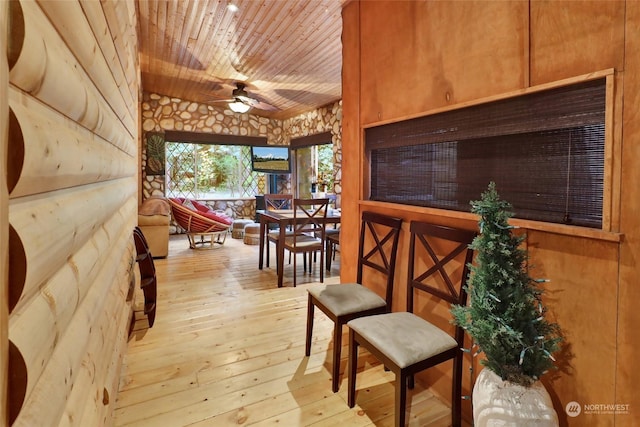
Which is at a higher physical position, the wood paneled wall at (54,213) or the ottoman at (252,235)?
the wood paneled wall at (54,213)

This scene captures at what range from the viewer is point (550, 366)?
1244mm

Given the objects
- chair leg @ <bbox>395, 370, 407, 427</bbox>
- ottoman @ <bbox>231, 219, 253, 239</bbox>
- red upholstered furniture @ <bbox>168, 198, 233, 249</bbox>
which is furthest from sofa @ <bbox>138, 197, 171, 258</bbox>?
chair leg @ <bbox>395, 370, 407, 427</bbox>

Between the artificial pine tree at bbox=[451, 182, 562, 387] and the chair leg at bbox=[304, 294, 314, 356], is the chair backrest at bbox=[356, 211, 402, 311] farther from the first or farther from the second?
the artificial pine tree at bbox=[451, 182, 562, 387]

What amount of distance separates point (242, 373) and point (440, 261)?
4.75 feet

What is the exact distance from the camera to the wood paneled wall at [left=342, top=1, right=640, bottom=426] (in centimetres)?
116

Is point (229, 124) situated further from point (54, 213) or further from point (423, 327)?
point (54, 213)

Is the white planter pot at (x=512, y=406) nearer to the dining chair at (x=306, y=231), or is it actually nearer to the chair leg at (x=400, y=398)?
the chair leg at (x=400, y=398)

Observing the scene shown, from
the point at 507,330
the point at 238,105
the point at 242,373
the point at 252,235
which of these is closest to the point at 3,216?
the point at 507,330

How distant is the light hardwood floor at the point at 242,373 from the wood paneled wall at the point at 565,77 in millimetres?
452

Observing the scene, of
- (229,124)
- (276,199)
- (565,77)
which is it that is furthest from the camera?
(229,124)

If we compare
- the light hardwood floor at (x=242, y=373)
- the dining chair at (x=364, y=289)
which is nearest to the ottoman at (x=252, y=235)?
the light hardwood floor at (x=242, y=373)

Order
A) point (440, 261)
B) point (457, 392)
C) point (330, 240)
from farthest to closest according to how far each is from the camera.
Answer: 1. point (330, 240)
2. point (440, 261)
3. point (457, 392)

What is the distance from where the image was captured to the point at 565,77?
1322mm

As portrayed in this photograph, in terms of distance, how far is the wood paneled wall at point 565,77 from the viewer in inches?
45.5
